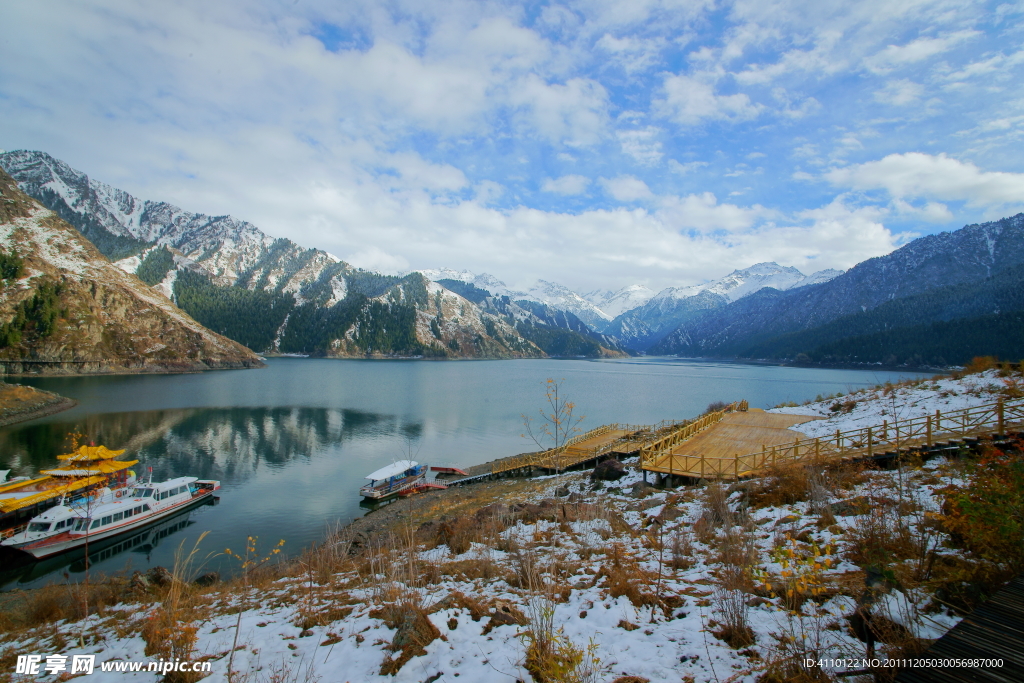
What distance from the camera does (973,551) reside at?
18.5ft

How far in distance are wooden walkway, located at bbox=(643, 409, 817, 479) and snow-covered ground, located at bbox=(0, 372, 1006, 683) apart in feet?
17.4

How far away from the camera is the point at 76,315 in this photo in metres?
86.7

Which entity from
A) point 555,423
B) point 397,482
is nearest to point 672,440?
point 555,423

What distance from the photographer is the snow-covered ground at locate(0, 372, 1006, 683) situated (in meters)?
4.89

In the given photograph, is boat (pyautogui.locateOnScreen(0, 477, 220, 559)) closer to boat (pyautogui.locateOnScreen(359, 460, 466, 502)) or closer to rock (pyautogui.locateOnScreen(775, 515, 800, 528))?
boat (pyautogui.locateOnScreen(359, 460, 466, 502))

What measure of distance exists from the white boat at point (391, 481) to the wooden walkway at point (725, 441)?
17.4 metres

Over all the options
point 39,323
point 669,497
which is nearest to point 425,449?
point 669,497

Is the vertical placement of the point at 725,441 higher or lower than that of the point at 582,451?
higher

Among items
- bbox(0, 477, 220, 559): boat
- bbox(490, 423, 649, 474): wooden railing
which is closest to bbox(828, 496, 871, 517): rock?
bbox(490, 423, 649, 474): wooden railing

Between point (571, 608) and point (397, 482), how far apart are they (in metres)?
24.7

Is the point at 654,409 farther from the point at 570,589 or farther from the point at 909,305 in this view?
the point at 909,305

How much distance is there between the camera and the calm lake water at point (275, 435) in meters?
22.4

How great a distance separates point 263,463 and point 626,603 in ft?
113

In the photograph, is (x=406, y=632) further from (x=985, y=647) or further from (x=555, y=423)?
(x=985, y=647)
